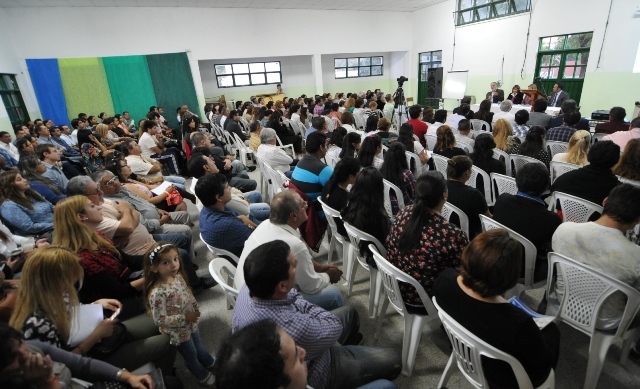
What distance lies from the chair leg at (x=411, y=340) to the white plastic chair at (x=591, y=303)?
722mm

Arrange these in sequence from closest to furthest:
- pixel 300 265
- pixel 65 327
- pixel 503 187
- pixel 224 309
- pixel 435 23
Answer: pixel 65 327, pixel 300 265, pixel 224 309, pixel 503 187, pixel 435 23

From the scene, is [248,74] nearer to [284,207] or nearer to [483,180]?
[483,180]

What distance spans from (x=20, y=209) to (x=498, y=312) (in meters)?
3.37

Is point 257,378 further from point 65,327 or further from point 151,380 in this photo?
point 65,327

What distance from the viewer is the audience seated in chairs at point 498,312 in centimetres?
113

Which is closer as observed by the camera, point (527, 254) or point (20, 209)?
point (527, 254)

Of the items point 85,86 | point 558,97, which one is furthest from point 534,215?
point 85,86

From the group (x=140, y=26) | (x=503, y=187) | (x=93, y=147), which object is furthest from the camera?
(x=140, y=26)

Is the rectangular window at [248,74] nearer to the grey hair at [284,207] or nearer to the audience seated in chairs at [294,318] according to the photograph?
the grey hair at [284,207]

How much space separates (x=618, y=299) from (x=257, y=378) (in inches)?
64.8

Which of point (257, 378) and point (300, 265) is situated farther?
point (300, 265)

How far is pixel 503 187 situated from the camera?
2.89 metres

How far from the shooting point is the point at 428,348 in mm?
1973

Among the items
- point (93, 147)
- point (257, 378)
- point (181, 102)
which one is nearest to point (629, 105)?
point (257, 378)
